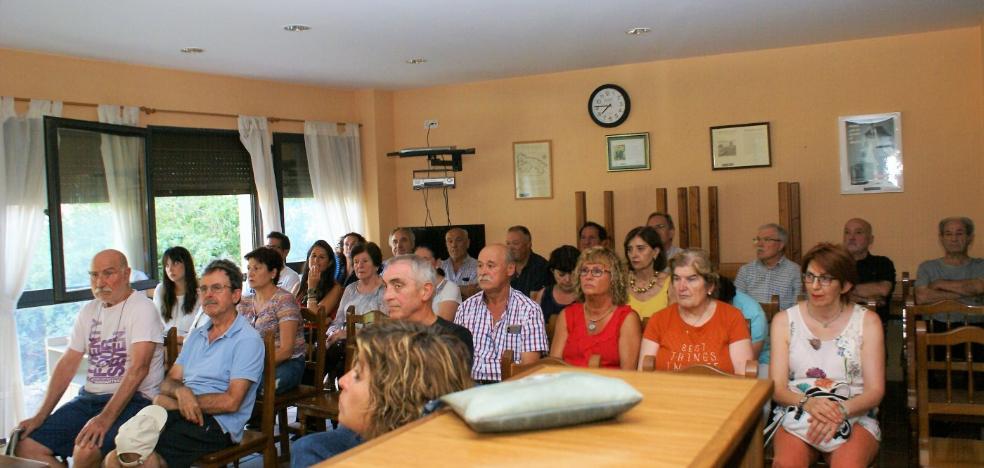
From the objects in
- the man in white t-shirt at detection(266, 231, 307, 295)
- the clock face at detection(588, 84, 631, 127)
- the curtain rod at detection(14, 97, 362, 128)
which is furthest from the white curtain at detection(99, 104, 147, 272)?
the clock face at detection(588, 84, 631, 127)

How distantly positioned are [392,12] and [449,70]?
2.17 metres

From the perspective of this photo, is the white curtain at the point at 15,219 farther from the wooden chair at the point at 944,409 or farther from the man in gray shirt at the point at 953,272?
the man in gray shirt at the point at 953,272

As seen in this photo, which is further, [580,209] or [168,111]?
[580,209]

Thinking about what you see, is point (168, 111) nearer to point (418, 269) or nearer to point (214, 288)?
point (214, 288)

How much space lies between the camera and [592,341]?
3605 mm

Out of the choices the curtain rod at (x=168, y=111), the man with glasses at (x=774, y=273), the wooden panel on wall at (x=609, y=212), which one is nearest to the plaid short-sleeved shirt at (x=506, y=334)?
the man with glasses at (x=774, y=273)

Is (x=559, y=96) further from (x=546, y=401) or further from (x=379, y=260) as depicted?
(x=546, y=401)

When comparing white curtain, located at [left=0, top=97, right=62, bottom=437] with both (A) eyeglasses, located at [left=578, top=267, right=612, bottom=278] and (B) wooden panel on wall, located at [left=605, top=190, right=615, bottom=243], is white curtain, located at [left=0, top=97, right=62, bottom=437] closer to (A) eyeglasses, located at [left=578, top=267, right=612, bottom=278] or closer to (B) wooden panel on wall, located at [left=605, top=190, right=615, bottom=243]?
(A) eyeglasses, located at [left=578, top=267, right=612, bottom=278]

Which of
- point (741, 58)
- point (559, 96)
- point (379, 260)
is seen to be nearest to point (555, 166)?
point (559, 96)

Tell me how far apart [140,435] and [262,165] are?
4453 mm

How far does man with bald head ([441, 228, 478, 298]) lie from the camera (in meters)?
6.82

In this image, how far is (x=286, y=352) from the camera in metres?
4.29

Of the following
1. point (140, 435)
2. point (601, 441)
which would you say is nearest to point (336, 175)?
point (140, 435)

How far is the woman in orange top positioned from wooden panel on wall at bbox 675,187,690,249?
3610mm
